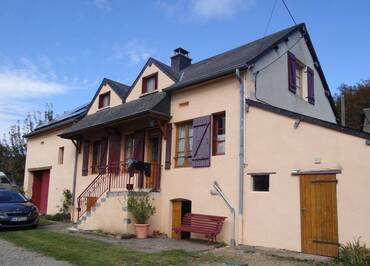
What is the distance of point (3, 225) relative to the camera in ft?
45.8

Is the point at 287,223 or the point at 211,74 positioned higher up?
the point at 211,74

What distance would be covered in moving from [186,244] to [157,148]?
472 centimetres

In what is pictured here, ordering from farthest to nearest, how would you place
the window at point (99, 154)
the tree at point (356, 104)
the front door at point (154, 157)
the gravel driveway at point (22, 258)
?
the tree at point (356, 104)
the window at point (99, 154)
the front door at point (154, 157)
the gravel driveway at point (22, 258)

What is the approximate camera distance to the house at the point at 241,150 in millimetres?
9602

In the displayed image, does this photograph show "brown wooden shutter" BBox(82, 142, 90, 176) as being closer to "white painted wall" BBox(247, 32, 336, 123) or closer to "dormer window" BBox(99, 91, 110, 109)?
"dormer window" BBox(99, 91, 110, 109)

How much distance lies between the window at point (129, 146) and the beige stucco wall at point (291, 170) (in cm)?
622

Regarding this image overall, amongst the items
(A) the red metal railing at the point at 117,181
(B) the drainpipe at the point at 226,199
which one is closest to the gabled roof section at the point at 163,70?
(A) the red metal railing at the point at 117,181

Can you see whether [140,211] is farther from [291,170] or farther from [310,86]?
[310,86]

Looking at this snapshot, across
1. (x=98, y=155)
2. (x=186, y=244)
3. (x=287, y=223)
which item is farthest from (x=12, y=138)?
(x=287, y=223)

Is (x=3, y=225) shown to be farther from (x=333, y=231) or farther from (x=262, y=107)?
(x=333, y=231)

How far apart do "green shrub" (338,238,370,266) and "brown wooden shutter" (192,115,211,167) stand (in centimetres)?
495

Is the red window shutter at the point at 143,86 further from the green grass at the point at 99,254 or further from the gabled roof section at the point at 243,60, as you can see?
the green grass at the point at 99,254

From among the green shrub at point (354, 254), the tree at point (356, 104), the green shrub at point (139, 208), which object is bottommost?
the green shrub at point (354, 254)

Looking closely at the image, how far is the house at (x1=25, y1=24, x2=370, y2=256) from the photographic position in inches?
378
